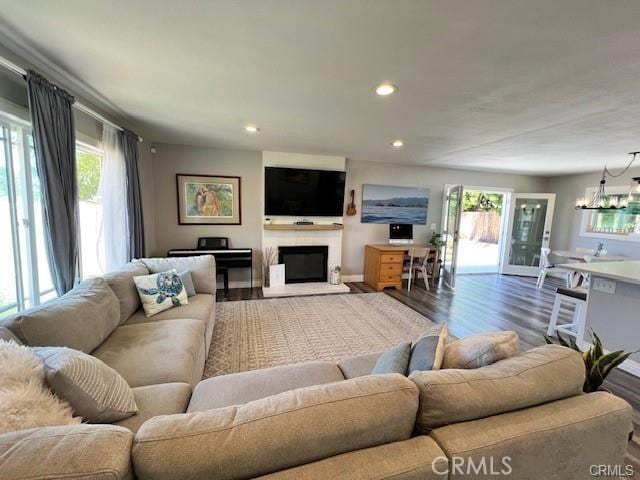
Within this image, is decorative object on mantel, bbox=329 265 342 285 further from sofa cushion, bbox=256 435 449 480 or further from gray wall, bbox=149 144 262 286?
sofa cushion, bbox=256 435 449 480

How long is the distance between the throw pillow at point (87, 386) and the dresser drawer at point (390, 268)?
417 centimetres

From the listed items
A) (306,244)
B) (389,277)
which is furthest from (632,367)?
(306,244)

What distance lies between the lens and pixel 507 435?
0.87 meters

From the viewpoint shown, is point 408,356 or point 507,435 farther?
point 408,356

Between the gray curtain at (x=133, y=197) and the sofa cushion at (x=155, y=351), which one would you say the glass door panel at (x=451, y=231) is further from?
the gray curtain at (x=133, y=197)

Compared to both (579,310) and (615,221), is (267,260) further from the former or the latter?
(615,221)

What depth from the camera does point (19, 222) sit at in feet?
6.50

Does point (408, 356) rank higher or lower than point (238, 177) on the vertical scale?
lower

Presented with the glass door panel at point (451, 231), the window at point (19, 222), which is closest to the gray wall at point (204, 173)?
the window at point (19, 222)

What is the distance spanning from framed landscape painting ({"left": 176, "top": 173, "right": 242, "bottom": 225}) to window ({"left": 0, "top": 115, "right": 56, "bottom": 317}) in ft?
7.89

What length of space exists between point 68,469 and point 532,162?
6.43 metres

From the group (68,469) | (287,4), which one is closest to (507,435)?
(68,469)

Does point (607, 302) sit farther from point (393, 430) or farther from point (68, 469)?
point (68, 469)

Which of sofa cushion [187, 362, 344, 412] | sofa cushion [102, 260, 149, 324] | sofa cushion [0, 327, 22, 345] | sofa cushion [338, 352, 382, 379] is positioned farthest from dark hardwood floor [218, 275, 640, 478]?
sofa cushion [0, 327, 22, 345]
